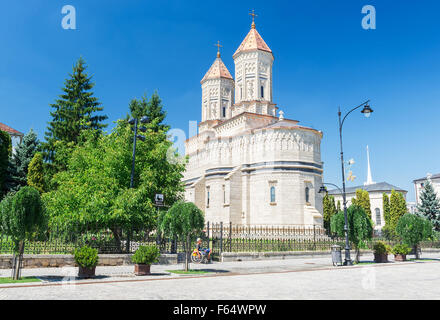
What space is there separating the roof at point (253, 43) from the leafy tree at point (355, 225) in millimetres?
32727

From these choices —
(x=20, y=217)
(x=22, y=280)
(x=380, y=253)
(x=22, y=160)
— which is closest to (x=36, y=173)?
(x=22, y=160)

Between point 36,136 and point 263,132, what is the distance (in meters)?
24.7

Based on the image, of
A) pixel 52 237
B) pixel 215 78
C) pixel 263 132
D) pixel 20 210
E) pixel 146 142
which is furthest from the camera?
pixel 215 78

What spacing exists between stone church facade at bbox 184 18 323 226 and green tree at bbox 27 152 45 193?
1954 cm

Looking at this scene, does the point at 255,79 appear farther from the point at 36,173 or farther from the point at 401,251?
the point at 401,251

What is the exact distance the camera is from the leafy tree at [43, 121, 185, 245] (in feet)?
55.8

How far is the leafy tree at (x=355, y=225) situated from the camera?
62.3 ft

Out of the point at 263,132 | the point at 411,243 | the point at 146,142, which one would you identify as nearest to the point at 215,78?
the point at 263,132

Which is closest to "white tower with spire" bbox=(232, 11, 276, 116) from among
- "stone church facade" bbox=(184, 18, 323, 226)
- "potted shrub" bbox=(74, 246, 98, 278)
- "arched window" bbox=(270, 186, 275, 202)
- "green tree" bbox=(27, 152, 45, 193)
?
"stone church facade" bbox=(184, 18, 323, 226)

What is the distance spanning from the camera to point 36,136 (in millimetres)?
36562

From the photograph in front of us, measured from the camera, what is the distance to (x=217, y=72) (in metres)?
57.3

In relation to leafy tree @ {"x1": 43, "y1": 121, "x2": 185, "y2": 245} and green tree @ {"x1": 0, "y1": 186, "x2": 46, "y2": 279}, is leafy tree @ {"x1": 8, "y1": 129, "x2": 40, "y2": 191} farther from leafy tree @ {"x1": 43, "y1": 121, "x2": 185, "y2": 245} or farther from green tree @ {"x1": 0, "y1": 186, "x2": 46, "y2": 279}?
green tree @ {"x1": 0, "y1": 186, "x2": 46, "y2": 279}

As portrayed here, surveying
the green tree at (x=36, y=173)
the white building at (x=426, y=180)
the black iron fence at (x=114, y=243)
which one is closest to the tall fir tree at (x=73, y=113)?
the green tree at (x=36, y=173)
